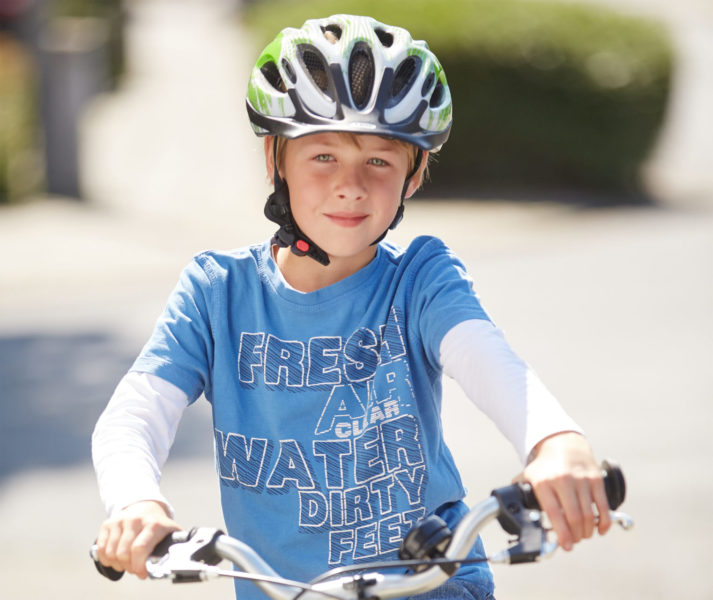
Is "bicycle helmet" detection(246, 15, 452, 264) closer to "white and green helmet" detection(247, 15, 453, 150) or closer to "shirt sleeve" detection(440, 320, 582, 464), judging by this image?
"white and green helmet" detection(247, 15, 453, 150)

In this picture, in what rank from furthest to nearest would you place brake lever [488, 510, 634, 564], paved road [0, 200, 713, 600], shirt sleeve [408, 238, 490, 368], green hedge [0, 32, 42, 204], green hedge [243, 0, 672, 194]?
green hedge [243, 0, 672, 194]
green hedge [0, 32, 42, 204]
paved road [0, 200, 713, 600]
shirt sleeve [408, 238, 490, 368]
brake lever [488, 510, 634, 564]

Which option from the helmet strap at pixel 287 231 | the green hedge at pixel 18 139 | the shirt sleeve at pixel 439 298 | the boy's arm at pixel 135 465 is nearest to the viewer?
the boy's arm at pixel 135 465

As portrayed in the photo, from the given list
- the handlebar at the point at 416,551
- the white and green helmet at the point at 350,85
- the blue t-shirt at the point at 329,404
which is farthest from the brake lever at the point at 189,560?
the white and green helmet at the point at 350,85

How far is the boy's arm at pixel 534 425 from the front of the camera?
2.01 m

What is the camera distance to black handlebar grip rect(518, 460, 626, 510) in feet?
6.58

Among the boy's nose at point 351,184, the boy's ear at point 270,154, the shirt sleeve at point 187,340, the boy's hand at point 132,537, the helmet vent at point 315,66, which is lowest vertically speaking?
the boy's hand at point 132,537

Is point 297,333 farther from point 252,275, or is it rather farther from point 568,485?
point 568,485

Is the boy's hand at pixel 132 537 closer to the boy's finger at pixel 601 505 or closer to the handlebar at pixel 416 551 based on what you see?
the handlebar at pixel 416 551

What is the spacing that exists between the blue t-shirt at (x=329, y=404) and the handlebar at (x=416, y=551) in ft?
1.68

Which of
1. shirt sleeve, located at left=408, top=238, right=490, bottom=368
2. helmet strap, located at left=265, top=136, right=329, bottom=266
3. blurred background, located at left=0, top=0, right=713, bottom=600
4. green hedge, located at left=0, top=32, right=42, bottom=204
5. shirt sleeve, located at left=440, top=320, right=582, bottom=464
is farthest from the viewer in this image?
green hedge, located at left=0, top=32, right=42, bottom=204

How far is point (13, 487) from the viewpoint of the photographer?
20.1 ft

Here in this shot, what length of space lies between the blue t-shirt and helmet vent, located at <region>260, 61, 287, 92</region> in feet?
1.75

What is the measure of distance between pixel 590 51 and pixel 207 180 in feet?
16.7

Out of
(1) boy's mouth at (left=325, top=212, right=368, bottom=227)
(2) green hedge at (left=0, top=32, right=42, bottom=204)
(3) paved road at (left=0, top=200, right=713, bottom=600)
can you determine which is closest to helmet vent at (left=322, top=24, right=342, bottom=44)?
(1) boy's mouth at (left=325, top=212, right=368, bottom=227)
